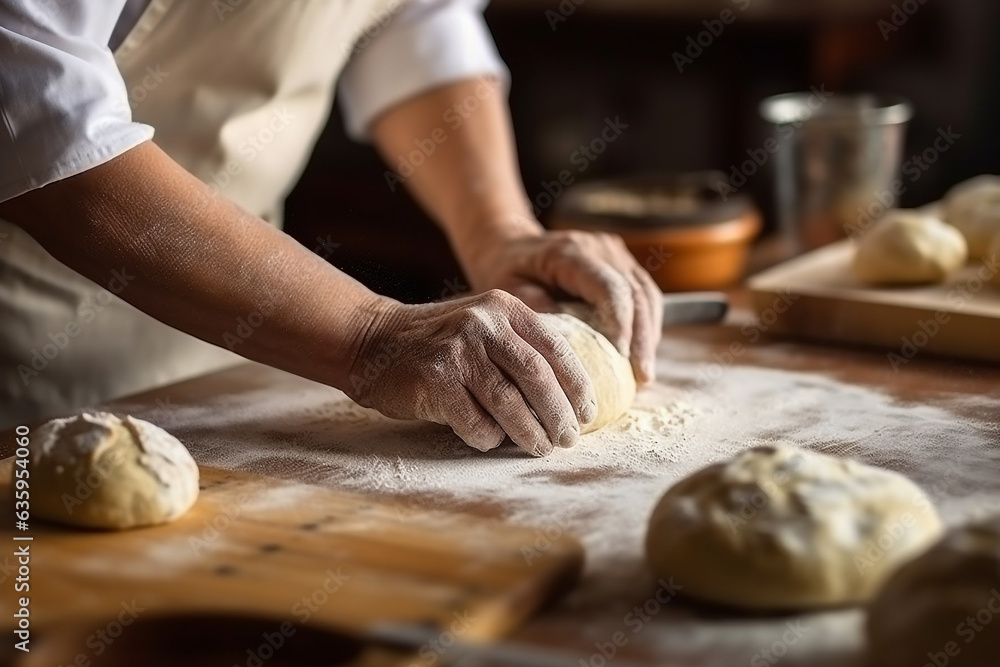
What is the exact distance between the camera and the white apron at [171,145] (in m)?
1.75

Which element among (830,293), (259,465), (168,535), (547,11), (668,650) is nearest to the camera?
(668,650)

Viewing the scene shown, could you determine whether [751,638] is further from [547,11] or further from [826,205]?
[547,11]

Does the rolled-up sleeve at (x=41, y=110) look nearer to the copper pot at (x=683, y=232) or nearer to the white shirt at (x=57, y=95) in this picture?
the white shirt at (x=57, y=95)

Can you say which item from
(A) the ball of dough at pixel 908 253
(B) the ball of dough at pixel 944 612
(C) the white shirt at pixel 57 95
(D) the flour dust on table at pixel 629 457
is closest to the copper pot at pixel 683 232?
(A) the ball of dough at pixel 908 253

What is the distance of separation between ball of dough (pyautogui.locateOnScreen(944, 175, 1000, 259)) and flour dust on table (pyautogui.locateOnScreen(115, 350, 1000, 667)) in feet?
1.93

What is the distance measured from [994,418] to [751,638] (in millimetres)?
762

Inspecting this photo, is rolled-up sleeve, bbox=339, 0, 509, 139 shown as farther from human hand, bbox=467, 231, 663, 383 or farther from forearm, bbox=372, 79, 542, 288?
human hand, bbox=467, 231, 663, 383

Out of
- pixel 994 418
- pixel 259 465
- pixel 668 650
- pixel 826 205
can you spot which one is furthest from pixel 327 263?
pixel 826 205

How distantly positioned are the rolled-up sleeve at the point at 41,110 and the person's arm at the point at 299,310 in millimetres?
31

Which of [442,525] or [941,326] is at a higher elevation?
[442,525]

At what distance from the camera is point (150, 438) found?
1.23m

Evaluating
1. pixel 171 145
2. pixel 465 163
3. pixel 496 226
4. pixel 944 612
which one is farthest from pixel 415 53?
pixel 944 612

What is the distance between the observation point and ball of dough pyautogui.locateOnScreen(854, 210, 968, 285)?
6.28ft

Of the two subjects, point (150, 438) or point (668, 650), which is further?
point (150, 438)
